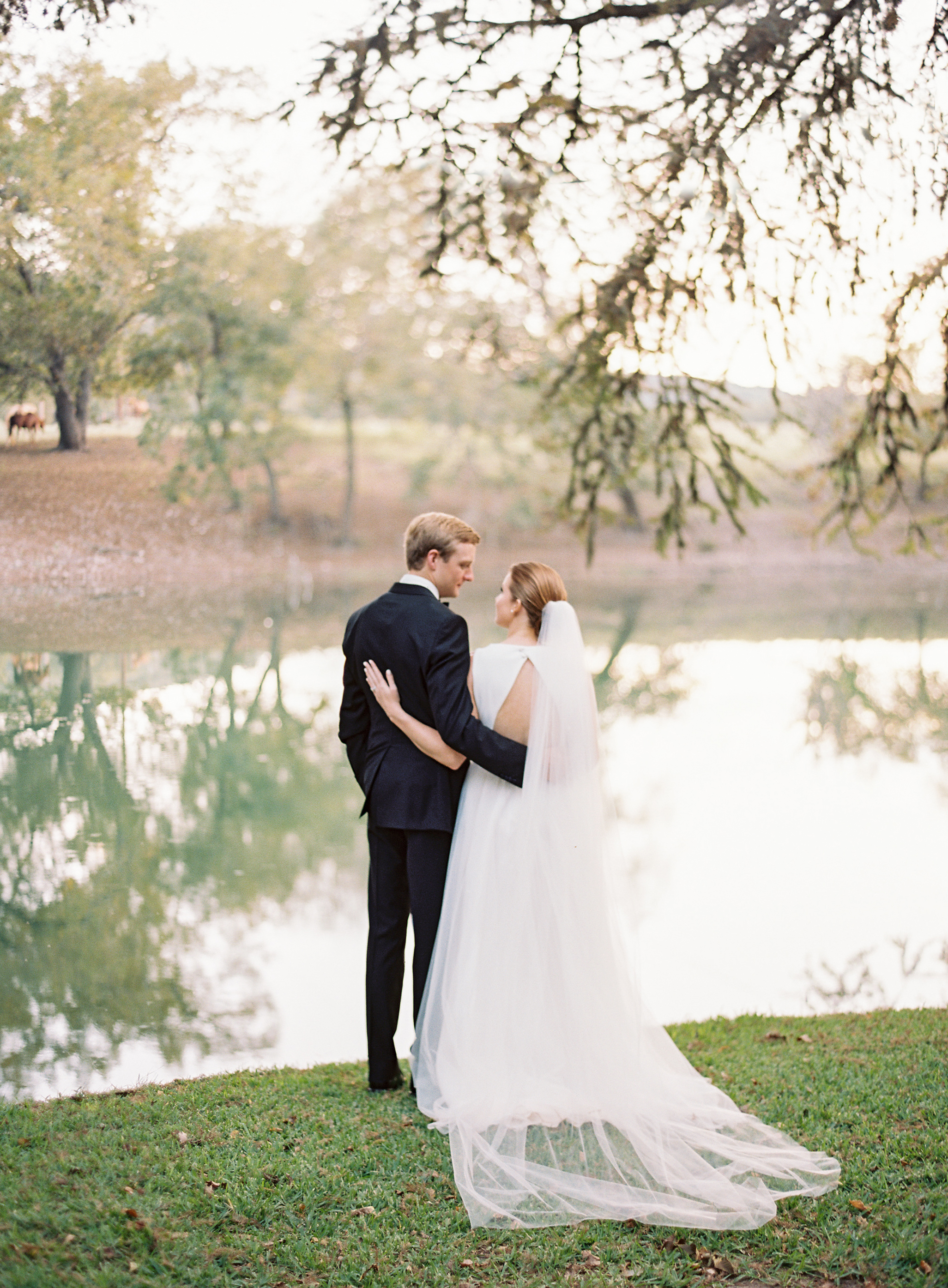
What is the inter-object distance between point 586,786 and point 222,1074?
1.68 metres

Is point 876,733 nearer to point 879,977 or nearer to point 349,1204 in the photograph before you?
point 879,977

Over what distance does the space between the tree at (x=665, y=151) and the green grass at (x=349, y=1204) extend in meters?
2.48

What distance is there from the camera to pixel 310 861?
25.1ft

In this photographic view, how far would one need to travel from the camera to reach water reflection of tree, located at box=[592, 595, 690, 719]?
13555 mm

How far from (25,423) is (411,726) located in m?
16.9

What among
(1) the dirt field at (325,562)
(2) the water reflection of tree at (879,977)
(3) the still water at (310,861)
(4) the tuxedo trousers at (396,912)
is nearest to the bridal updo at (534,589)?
(4) the tuxedo trousers at (396,912)

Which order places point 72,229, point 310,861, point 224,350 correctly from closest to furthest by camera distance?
point 310,861, point 72,229, point 224,350

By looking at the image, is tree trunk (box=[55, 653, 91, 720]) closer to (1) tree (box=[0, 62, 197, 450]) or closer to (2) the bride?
(1) tree (box=[0, 62, 197, 450])

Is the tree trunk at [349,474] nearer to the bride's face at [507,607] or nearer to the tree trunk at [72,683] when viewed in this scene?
the tree trunk at [72,683]

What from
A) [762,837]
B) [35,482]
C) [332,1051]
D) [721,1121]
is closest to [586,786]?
[721,1121]

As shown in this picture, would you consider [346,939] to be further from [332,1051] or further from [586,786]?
[586,786]

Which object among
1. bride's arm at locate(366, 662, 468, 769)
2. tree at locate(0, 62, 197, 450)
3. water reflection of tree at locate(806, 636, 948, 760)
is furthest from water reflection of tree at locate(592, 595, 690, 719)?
tree at locate(0, 62, 197, 450)

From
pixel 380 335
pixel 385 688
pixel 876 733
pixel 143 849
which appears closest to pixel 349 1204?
pixel 385 688

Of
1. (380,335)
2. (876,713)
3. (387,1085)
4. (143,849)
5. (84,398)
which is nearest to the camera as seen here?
(387,1085)
